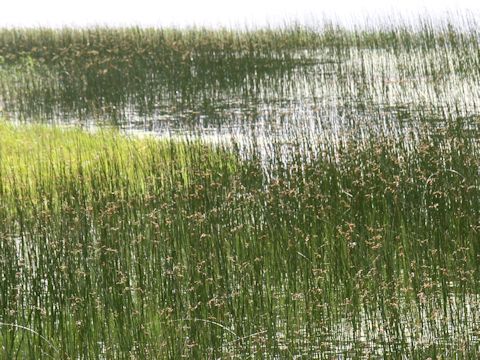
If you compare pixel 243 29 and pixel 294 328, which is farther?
pixel 243 29

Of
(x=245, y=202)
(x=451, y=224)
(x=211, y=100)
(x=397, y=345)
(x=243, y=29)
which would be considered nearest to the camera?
(x=397, y=345)

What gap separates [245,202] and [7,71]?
12.6 meters

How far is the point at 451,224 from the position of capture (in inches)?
251

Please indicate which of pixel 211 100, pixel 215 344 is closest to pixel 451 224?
pixel 215 344

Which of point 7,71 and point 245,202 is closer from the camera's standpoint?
point 245,202

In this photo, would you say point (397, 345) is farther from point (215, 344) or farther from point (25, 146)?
point (25, 146)

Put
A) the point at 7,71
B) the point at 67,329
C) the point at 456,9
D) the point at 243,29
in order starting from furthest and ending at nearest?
the point at 243,29, the point at 7,71, the point at 456,9, the point at 67,329

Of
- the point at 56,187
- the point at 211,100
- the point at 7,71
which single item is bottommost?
the point at 56,187

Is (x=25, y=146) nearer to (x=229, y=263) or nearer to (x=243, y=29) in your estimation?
(x=229, y=263)

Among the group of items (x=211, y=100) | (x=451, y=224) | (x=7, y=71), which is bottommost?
(x=451, y=224)

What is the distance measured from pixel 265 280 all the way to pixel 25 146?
5.71 metres

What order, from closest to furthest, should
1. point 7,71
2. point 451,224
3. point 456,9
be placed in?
point 451,224 → point 456,9 → point 7,71

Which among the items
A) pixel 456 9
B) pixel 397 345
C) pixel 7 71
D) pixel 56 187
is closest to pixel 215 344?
pixel 397 345

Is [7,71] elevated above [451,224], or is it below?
above
